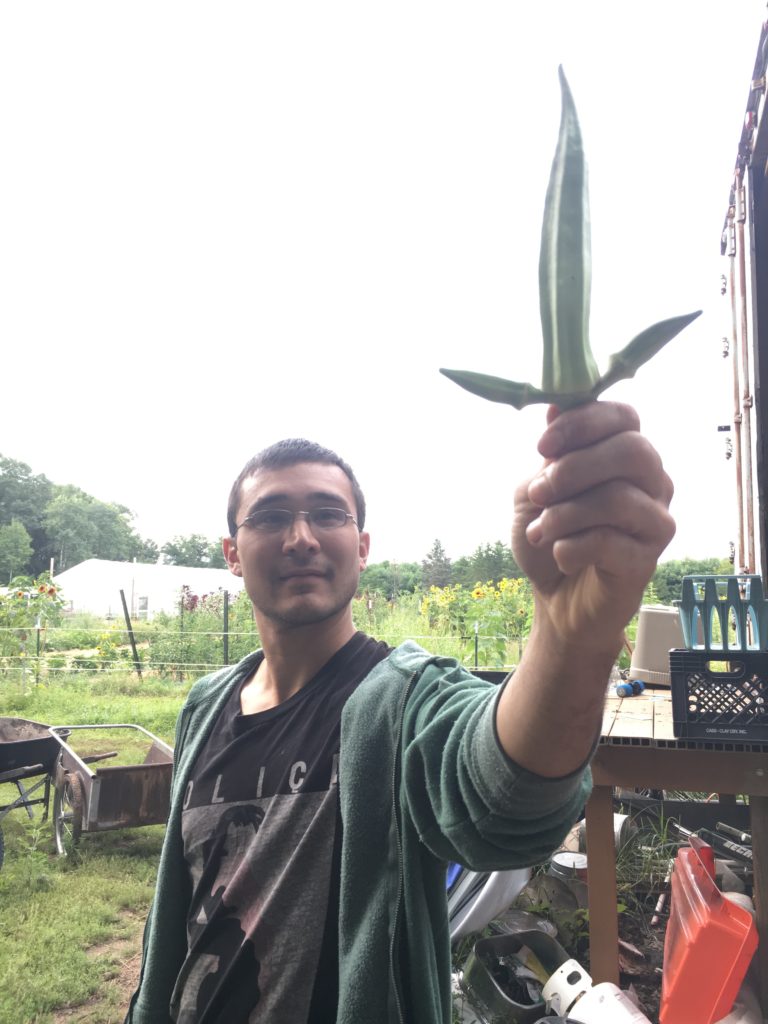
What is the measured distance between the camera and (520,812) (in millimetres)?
982

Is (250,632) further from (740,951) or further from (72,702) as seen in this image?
(740,951)

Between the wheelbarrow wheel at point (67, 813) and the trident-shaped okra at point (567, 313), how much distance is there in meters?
4.76

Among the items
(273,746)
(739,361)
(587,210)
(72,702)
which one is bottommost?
(72,702)

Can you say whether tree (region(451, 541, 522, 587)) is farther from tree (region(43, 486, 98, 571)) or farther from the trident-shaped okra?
tree (region(43, 486, 98, 571))

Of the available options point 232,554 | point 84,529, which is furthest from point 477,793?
point 84,529

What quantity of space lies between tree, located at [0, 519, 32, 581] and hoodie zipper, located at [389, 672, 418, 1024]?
4776cm

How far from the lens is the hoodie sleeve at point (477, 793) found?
974mm

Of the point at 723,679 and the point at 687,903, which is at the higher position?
the point at 723,679

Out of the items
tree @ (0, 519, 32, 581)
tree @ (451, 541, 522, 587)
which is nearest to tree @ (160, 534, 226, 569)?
tree @ (0, 519, 32, 581)

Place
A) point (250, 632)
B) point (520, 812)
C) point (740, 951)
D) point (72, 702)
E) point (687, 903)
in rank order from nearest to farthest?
point (520, 812), point (740, 951), point (687, 903), point (72, 702), point (250, 632)

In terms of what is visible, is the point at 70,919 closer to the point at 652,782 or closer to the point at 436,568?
the point at 652,782

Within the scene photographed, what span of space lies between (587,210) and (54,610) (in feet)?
42.8

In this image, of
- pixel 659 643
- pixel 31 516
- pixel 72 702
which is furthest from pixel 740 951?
pixel 31 516

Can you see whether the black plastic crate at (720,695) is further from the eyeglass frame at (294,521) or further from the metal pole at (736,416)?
the metal pole at (736,416)
